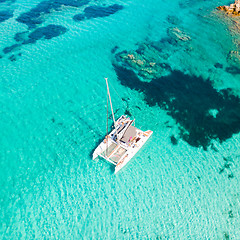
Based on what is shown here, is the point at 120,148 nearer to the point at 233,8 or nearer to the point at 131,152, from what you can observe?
the point at 131,152

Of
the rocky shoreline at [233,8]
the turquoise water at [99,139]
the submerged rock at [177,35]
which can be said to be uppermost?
the rocky shoreline at [233,8]

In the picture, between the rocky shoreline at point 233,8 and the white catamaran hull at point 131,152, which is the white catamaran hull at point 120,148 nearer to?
the white catamaran hull at point 131,152

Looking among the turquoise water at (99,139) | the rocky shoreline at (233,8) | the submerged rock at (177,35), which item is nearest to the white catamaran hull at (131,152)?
the turquoise water at (99,139)

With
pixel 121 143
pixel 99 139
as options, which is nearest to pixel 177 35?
pixel 121 143

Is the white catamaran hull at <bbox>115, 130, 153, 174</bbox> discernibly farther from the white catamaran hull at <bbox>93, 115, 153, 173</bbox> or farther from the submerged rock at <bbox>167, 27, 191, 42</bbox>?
the submerged rock at <bbox>167, 27, 191, 42</bbox>

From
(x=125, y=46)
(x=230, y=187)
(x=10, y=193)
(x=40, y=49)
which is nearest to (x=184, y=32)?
(x=125, y=46)
